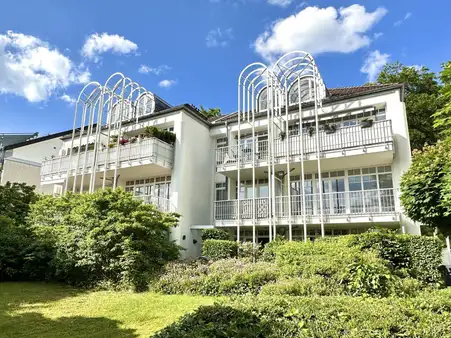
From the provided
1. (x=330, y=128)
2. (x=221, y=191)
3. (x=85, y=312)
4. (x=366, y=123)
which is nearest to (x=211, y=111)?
(x=221, y=191)

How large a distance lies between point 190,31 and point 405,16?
8.07 meters

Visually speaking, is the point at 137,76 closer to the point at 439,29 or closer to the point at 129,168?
the point at 129,168

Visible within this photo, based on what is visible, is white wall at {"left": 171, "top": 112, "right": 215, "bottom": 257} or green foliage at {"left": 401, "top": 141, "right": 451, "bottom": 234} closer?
green foliage at {"left": 401, "top": 141, "right": 451, "bottom": 234}

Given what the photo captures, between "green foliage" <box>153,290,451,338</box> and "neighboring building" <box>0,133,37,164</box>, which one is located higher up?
"neighboring building" <box>0,133,37,164</box>

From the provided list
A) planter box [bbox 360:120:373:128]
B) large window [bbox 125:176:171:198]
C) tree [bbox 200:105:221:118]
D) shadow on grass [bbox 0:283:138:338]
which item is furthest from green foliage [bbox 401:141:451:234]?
tree [bbox 200:105:221:118]

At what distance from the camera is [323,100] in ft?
57.1

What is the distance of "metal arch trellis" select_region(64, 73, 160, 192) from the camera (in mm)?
19594

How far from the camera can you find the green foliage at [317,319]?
4.50 metres

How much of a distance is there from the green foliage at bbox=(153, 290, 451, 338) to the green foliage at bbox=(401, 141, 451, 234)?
5.41m

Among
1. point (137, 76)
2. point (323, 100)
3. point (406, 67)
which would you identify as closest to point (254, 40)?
point (323, 100)

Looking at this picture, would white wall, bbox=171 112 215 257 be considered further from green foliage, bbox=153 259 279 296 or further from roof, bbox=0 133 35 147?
roof, bbox=0 133 35 147

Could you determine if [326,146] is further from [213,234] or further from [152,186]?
[152,186]

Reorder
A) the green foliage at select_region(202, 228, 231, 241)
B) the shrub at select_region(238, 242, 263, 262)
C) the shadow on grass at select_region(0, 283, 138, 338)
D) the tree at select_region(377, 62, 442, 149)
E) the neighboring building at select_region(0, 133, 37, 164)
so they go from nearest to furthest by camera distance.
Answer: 1. the shadow on grass at select_region(0, 283, 138, 338)
2. the shrub at select_region(238, 242, 263, 262)
3. the green foliage at select_region(202, 228, 231, 241)
4. the tree at select_region(377, 62, 442, 149)
5. the neighboring building at select_region(0, 133, 37, 164)

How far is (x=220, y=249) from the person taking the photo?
570 inches
